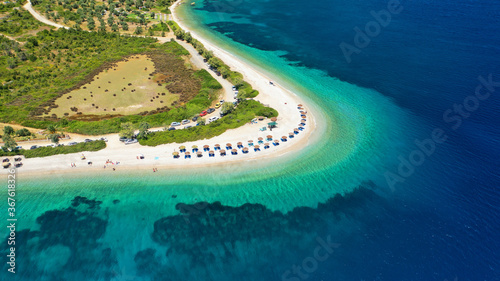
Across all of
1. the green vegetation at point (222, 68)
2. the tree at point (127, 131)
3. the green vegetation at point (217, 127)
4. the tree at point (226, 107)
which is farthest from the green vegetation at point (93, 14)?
the green vegetation at point (217, 127)

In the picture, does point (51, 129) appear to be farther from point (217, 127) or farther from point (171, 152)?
point (217, 127)

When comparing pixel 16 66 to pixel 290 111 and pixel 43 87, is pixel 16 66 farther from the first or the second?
pixel 290 111

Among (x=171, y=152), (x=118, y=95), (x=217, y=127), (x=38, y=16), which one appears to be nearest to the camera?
(x=171, y=152)

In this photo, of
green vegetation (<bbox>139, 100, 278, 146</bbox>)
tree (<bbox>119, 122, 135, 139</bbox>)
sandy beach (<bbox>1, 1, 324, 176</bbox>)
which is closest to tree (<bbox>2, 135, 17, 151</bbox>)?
sandy beach (<bbox>1, 1, 324, 176</bbox>)

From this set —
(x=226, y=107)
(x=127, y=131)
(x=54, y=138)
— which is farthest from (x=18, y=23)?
(x=226, y=107)

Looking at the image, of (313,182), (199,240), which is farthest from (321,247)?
(199,240)

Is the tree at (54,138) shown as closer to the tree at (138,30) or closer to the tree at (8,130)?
the tree at (8,130)
